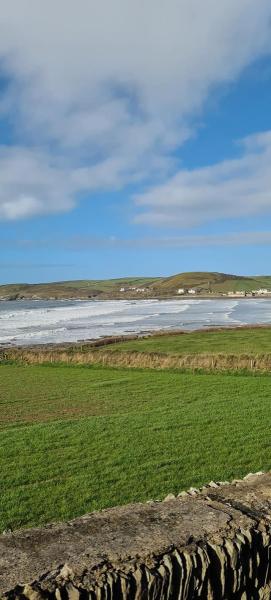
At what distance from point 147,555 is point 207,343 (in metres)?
41.6

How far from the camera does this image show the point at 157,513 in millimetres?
3914

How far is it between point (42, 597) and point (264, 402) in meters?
15.6

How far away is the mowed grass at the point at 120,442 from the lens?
9305mm

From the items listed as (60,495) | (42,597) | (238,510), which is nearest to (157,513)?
(238,510)

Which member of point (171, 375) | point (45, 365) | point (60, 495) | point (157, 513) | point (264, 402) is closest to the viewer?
point (157, 513)

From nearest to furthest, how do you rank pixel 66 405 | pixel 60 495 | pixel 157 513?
1. pixel 157 513
2. pixel 60 495
3. pixel 66 405

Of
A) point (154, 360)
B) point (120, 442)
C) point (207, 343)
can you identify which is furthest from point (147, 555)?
point (207, 343)

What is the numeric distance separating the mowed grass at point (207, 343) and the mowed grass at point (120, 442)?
1611 centimetres

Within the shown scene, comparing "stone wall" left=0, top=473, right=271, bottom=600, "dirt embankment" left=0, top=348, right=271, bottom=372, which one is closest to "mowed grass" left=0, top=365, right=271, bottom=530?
"dirt embankment" left=0, top=348, right=271, bottom=372

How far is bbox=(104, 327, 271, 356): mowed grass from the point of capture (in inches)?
1548

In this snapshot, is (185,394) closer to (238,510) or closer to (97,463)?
(97,463)

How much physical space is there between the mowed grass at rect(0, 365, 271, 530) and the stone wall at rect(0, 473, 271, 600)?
195 inches

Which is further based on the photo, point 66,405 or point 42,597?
point 66,405

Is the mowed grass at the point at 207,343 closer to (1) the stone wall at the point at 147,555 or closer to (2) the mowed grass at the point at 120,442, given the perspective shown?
(2) the mowed grass at the point at 120,442
